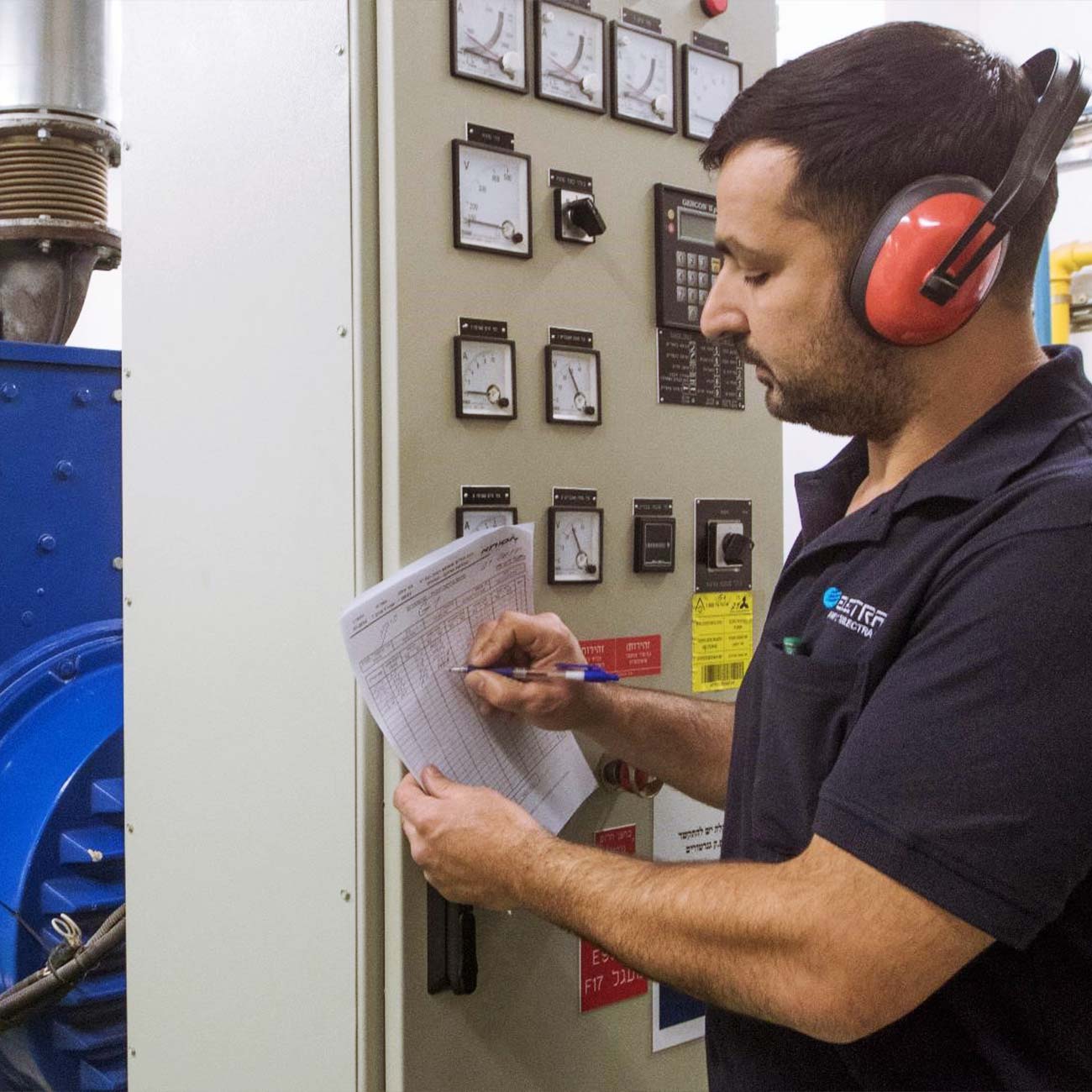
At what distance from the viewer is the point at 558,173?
4.33 ft

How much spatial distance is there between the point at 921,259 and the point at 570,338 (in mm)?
489

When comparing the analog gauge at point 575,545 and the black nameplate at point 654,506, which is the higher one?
the black nameplate at point 654,506

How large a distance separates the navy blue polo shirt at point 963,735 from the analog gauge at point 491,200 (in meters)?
0.48

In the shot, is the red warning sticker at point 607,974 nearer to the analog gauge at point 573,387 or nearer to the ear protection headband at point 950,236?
the analog gauge at point 573,387

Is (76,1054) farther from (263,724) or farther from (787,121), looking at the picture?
(787,121)

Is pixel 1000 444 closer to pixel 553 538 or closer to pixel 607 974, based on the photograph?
pixel 553 538

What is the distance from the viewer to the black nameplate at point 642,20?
139 cm

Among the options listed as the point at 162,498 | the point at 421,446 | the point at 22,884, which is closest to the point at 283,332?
the point at 421,446

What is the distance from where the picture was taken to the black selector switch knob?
1.30 m

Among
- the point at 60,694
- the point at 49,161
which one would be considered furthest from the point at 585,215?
the point at 49,161

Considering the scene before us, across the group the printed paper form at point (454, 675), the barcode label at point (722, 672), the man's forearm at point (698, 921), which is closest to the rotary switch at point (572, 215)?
the printed paper form at point (454, 675)

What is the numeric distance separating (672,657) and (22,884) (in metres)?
1.14

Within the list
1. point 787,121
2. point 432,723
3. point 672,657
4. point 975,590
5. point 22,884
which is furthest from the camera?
point 22,884

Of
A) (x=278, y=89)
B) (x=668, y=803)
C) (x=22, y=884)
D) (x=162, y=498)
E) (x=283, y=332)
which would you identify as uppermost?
(x=278, y=89)
